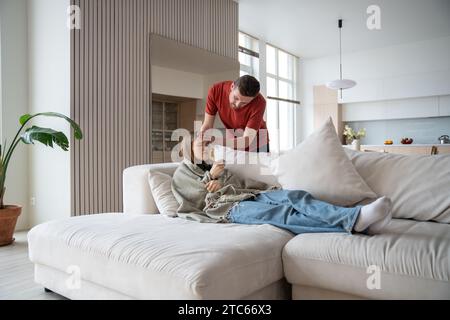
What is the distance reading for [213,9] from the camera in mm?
5184

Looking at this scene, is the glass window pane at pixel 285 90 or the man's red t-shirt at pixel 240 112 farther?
the glass window pane at pixel 285 90

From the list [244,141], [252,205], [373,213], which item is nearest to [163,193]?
[252,205]

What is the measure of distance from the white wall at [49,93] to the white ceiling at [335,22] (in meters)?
2.96

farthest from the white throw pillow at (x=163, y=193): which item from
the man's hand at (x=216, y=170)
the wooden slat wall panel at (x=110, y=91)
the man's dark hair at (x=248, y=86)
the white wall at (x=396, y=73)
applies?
the white wall at (x=396, y=73)

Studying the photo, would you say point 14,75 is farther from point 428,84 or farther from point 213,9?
point 428,84

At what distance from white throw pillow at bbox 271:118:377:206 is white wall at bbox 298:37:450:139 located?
6.50 meters

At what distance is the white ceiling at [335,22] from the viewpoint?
5.69m

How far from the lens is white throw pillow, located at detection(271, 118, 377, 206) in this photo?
2014mm

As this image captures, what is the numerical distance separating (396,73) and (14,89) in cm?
732

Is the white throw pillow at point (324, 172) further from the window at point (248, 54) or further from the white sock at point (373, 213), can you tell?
the window at point (248, 54)

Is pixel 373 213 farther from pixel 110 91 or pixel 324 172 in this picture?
pixel 110 91

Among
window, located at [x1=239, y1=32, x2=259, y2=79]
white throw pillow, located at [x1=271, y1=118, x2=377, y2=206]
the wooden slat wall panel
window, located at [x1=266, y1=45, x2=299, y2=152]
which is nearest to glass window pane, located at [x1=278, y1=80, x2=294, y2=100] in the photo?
window, located at [x1=266, y1=45, x2=299, y2=152]

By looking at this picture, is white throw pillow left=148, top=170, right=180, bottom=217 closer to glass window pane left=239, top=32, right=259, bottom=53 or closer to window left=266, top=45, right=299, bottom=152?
glass window pane left=239, top=32, right=259, bottom=53

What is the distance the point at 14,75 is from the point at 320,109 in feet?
A: 21.9
